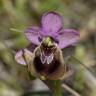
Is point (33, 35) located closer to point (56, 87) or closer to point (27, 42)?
point (56, 87)

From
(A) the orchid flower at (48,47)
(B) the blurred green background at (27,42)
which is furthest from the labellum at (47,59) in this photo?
(B) the blurred green background at (27,42)

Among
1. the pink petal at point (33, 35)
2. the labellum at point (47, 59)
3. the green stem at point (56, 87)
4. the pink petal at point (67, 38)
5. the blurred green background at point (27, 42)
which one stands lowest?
the blurred green background at point (27, 42)

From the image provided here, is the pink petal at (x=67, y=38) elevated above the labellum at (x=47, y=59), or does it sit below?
above

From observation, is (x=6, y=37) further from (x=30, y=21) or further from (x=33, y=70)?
(x=33, y=70)

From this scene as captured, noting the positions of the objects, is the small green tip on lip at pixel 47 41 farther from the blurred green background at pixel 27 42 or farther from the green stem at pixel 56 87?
the blurred green background at pixel 27 42

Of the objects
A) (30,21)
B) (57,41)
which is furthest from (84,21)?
(57,41)

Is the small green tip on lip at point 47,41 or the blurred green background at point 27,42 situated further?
the blurred green background at point 27,42
